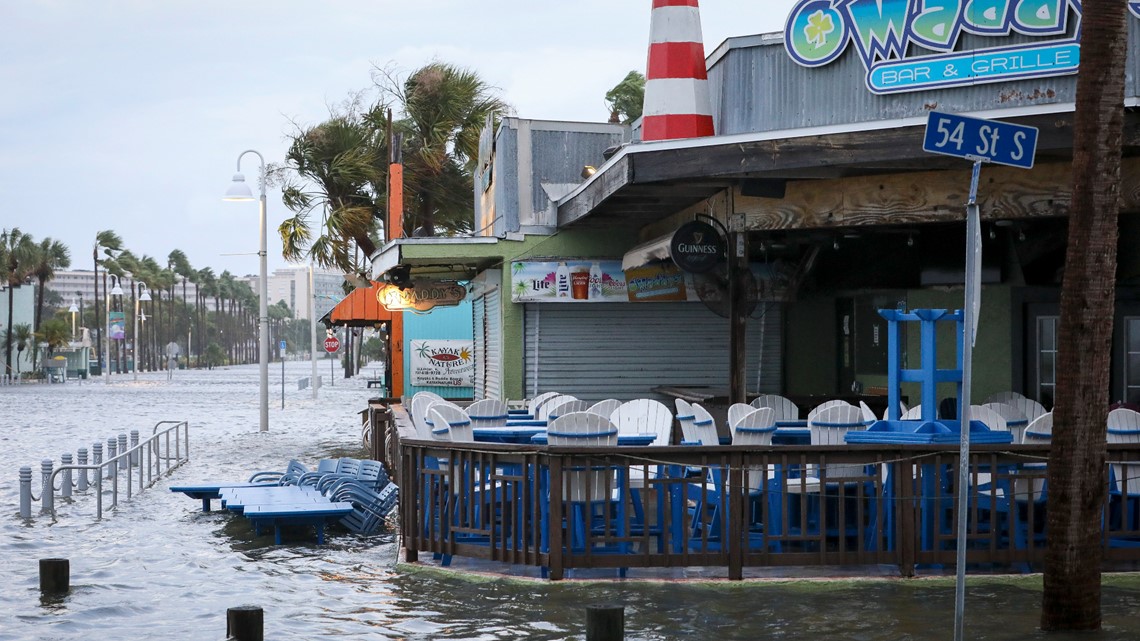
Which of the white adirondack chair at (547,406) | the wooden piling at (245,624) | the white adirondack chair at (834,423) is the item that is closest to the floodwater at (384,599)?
the white adirondack chair at (834,423)

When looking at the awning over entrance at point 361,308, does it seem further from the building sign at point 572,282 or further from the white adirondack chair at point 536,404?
the white adirondack chair at point 536,404

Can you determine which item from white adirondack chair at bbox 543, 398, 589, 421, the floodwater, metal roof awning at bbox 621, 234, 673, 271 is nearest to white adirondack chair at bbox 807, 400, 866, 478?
the floodwater

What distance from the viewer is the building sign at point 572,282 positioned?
53.8ft

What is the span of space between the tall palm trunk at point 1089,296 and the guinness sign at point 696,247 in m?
6.08

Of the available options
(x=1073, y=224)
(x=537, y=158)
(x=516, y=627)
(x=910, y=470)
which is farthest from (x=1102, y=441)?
(x=537, y=158)

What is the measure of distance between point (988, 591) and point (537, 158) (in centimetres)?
1085

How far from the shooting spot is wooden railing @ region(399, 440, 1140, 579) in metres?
8.83

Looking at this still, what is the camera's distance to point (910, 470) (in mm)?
8812

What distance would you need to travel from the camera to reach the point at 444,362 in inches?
1124

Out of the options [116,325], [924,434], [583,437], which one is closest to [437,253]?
[583,437]

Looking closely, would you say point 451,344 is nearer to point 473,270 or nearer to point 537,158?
point 473,270

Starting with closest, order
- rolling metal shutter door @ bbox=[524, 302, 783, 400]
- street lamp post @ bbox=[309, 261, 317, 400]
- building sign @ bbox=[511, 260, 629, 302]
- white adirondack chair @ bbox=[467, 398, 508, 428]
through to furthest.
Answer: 1. white adirondack chair @ bbox=[467, 398, 508, 428]
2. building sign @ bbox=[511, 260, 629, 302]
3. rolling metal shutter door @ bbox=[524, 302, 783, 400]
4. street lamp post @ bbox=[309, 261, 317, 400]

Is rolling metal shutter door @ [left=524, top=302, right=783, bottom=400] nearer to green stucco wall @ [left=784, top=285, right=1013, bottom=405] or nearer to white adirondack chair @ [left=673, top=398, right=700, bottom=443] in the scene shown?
green stucco wall @ [left=784, top=285, right=1013, bottom=405]

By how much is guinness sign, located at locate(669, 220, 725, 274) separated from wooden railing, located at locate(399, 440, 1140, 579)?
13.1 ft
